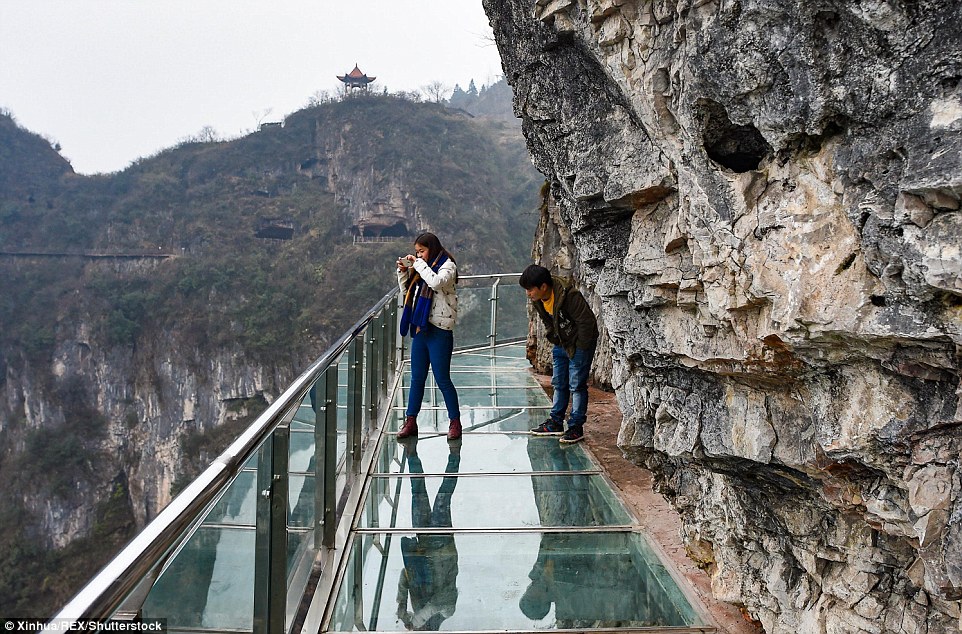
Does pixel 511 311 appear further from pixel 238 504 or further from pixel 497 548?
pixel 238 504

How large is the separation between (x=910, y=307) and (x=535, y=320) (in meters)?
6.80

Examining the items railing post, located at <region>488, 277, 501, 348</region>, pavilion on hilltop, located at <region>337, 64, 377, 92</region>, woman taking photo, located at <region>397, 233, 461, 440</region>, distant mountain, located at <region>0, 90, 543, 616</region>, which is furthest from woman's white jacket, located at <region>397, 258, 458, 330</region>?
pavilion on hilltop, located at <region>337, 64, 377, 92</region>

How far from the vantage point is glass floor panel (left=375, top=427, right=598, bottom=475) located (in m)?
4.56

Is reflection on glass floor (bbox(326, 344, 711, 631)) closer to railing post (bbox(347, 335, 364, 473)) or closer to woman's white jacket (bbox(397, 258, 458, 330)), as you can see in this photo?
railing post (bbox(347, 335, 364, 473))

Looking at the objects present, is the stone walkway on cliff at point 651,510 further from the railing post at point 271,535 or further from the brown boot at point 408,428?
the railing post at point 271,535

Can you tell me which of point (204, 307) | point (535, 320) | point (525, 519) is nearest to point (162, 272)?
point (204, 307)

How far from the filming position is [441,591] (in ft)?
9.89

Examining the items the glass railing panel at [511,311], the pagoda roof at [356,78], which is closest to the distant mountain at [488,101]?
the pagoda roof at [356,78]

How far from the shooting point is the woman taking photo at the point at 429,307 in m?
4.65

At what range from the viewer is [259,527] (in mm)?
1895

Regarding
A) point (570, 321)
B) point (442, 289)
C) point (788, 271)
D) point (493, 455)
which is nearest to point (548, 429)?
point (493, 455)

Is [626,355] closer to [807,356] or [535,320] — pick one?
[807,356]

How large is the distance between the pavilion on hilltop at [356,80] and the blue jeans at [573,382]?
2628 inches

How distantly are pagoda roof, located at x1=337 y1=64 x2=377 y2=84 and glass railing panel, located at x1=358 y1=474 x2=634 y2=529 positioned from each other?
224ft
